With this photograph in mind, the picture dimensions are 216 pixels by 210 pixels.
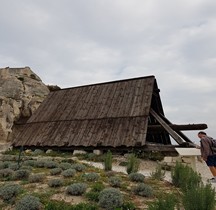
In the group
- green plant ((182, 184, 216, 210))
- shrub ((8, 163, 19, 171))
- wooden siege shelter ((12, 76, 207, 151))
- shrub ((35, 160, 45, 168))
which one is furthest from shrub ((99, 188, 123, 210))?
wooden siege shelter ((12, 76, 207, 151))

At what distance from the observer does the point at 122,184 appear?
9195mm

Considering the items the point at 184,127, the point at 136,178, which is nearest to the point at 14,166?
the point at 136,178

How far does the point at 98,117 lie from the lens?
789 inches

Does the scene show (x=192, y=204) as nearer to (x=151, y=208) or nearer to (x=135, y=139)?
(x=151, y=208)

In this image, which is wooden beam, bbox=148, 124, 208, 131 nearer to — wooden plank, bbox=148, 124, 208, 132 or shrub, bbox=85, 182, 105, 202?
wooden plank, bbox=148, 124, 208, 132

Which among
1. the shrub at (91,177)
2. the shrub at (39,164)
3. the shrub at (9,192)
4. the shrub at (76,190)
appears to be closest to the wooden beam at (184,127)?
the shrub at (39,164)

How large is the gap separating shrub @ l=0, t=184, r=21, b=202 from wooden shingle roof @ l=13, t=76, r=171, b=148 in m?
9.49

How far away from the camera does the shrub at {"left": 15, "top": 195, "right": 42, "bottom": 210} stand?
673 cm

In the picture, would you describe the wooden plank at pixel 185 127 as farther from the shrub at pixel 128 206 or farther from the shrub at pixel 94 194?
the shrub at pixel 128 206

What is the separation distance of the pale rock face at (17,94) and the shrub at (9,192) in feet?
66.1

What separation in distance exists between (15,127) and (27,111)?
2498 mm

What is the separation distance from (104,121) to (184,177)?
1089 cm

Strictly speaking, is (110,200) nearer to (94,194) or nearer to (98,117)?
(94,194)

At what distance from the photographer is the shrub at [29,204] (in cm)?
673
